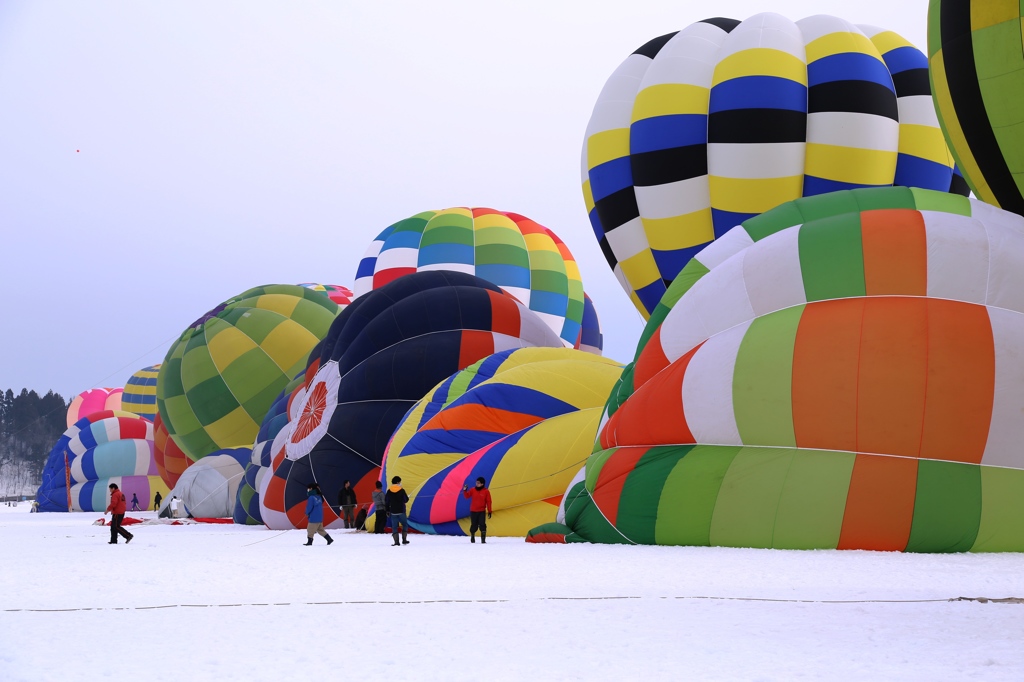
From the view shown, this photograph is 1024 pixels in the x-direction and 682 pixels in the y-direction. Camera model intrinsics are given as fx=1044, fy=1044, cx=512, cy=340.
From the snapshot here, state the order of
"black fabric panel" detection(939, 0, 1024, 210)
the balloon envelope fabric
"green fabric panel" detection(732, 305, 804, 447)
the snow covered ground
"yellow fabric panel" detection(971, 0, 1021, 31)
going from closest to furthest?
the snow covered ground, "yellow fabric panel" detection(971, 0, 1021, 31), "green fabric panel" detection(732, 305, 804, 447), "black fabric panel" detection(939, 0, 1024, 210), the balloon envelope fabric

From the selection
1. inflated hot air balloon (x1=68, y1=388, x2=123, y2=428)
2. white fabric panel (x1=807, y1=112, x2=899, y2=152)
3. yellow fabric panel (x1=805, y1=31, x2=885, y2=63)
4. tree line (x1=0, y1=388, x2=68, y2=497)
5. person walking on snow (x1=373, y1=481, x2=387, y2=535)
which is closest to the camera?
person walking on snow (x1=373, y1=481, x2=387, y2=535)

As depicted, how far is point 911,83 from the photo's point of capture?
44.7 ft

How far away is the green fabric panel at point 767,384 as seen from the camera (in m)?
7.82

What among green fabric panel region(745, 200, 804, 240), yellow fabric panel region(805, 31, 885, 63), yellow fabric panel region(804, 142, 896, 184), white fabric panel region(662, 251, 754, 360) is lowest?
white fabric panel region(662, 251, 754, 360)

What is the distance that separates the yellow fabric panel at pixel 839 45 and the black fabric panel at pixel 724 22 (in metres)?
1.67

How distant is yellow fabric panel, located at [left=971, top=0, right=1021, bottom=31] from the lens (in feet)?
24.8

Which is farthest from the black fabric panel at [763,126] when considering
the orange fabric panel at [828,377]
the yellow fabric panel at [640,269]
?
the orange fabric panel at [828,377]

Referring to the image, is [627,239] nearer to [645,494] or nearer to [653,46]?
[653,46]

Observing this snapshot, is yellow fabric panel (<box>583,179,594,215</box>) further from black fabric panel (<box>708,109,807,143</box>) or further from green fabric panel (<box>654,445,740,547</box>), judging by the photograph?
green fabric panel (<box>654,445,740,547</box>)

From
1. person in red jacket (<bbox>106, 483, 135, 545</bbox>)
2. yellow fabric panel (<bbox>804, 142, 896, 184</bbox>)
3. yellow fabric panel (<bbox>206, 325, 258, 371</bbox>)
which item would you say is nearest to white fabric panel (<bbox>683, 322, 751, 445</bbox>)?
yellow fabric panel (<bbox>804, 142, 896, 184</bbox>)

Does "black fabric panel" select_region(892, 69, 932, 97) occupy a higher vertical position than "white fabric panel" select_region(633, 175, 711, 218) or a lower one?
higher

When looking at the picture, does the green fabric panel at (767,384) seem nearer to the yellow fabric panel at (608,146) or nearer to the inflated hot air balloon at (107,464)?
the yellow fabric panel at (608,146)

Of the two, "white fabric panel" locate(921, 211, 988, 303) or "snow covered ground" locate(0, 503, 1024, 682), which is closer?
"snow covered ground" locate(0, 503, 1024, 682)

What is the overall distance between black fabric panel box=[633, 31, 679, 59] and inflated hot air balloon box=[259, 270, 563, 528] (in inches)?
165
